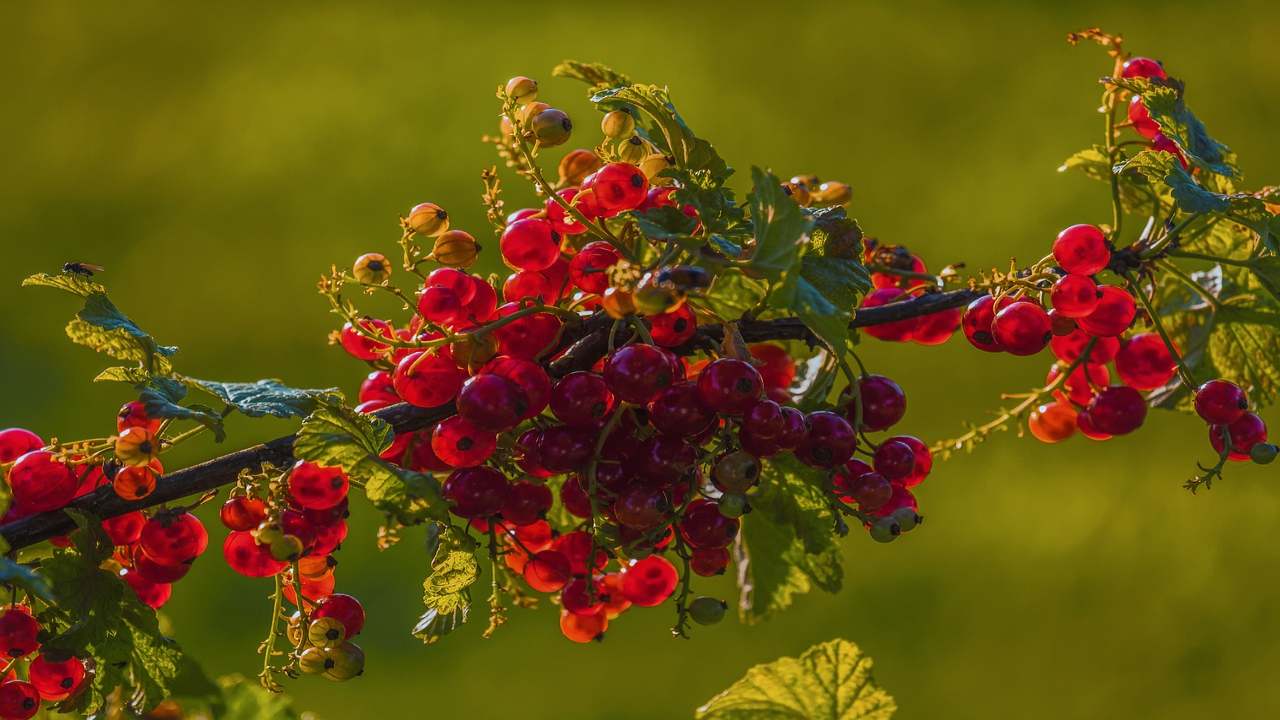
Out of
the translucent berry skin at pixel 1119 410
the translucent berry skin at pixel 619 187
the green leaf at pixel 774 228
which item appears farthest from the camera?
the translucent berry skin at pixel 1119 410

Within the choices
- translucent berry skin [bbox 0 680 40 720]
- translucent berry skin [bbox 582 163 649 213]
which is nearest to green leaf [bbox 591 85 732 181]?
translucent berry skin [bbox 582 163 649 213]

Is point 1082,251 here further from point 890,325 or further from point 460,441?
point 460,441

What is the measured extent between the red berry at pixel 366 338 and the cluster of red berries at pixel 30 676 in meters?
0.17

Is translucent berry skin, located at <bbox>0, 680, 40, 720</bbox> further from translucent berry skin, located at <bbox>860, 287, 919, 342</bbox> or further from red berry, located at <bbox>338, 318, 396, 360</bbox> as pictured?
translucent berry skin, located at <bbox>860, 287, 919, 342</bbox>

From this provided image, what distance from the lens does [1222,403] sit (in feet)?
1.87

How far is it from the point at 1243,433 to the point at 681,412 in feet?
1.04

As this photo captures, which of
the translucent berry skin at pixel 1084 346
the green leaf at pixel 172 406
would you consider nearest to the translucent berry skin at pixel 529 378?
the green leaf at pixel 172 406

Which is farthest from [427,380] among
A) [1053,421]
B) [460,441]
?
[1053,421]

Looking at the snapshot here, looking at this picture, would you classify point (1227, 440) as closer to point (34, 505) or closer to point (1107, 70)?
point (34, 505)

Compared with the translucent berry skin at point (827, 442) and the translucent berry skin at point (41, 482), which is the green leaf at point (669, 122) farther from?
the translucent berry skin at point (41, 482)

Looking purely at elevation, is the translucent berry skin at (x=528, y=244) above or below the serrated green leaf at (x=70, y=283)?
above

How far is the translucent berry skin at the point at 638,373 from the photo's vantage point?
0.44 meters

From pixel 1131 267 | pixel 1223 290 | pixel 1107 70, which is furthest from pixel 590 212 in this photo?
pixel 1107 70

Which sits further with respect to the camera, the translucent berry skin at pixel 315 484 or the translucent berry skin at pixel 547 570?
the translucent berry skin at pixel 547 570
